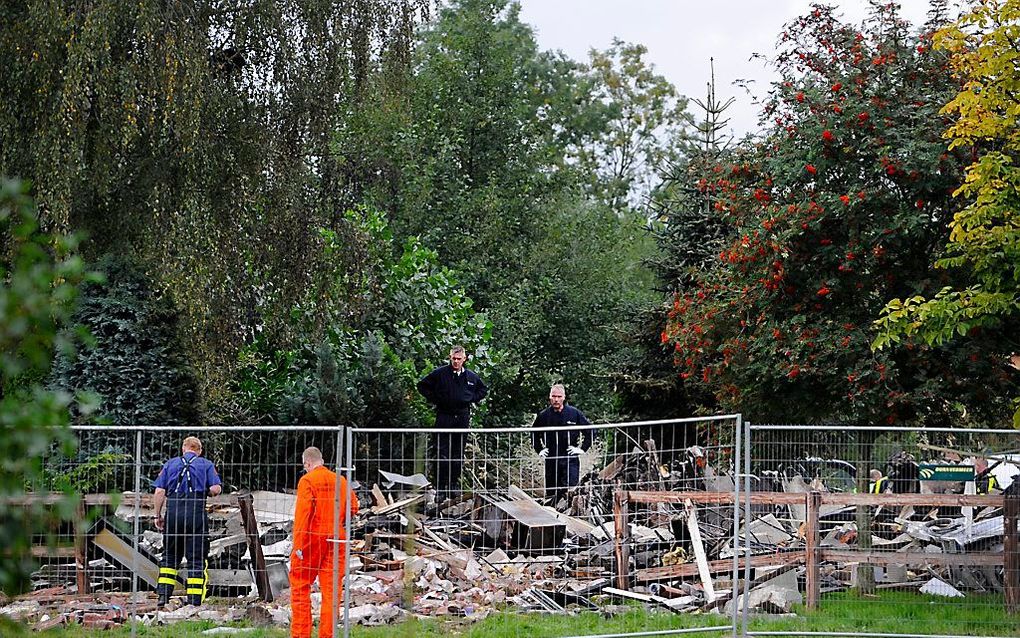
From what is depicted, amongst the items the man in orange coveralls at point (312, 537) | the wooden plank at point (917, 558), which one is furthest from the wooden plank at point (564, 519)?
the wooden plank at point (917, 558)

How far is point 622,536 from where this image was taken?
11.0 m

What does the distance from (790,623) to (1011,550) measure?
1918mm

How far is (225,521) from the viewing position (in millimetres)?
11578

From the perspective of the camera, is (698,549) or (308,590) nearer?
(308,590)


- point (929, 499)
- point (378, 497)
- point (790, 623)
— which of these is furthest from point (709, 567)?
point (378, 497)

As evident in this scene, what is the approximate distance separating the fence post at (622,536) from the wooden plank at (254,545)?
299cm

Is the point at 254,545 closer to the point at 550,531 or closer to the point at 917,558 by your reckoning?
the point at 550,531

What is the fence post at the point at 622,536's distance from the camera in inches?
430

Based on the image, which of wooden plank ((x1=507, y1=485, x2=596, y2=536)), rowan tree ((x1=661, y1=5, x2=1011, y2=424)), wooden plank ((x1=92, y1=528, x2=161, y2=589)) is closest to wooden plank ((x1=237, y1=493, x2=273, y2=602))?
wooden plank ((x1=92, y1=528, x2=161, y2=589))

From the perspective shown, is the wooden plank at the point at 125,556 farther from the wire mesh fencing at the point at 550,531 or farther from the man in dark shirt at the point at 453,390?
the man in dark shirt at the point at 453,390

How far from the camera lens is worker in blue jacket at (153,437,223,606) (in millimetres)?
10164

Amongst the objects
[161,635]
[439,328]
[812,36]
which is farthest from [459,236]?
[161,635]

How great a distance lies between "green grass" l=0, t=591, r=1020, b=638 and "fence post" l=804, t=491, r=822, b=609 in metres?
0.14

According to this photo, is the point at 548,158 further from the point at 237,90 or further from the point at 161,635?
the point at 161,635
